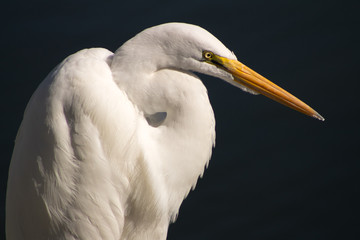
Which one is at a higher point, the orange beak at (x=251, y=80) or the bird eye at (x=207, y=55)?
the bird eye at (x=207, y=55)

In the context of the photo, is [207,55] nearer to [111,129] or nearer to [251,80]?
[251,80]

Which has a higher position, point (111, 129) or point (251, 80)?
point (251, 80)

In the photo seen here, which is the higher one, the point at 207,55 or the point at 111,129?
the point at 207,55

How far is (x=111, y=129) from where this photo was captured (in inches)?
53.2

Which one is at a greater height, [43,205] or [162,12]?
[162,12]

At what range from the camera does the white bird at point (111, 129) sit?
131 centimetres

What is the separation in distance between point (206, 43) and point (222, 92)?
1.15 meters

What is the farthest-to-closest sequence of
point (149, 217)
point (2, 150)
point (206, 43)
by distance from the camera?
point (2, 150), point (149, 217), point (206, 43)

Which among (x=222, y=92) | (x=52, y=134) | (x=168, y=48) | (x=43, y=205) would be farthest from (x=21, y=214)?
(x=222, y=92)

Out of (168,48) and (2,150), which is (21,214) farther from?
(2,150)

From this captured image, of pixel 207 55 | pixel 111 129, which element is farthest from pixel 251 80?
pixel 111 129

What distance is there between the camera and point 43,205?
1.33m

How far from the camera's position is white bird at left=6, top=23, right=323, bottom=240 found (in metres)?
1.31

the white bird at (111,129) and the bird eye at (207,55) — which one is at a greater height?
the bird eye at (207,55)
